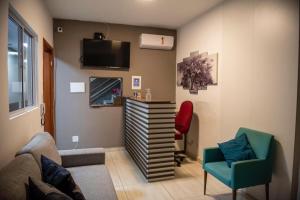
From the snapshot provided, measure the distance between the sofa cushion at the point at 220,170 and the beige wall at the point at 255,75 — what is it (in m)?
0.50

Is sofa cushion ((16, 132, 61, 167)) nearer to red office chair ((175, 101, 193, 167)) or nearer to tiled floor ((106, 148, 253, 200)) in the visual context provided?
tiled floor ((106, 148, 253, 200))

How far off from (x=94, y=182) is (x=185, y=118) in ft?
7.24

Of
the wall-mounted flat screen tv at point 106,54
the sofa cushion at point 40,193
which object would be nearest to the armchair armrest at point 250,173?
the sofa cushion at point 40,193

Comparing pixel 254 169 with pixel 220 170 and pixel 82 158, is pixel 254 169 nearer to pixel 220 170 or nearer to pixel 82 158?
pixel 220 170

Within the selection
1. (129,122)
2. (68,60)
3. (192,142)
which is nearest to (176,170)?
(192,142)

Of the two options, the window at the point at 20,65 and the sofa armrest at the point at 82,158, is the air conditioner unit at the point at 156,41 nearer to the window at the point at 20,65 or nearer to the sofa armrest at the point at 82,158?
the window at the point at 20,65

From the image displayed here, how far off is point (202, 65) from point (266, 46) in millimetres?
1408

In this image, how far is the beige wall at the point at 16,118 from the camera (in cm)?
169

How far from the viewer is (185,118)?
390 cm

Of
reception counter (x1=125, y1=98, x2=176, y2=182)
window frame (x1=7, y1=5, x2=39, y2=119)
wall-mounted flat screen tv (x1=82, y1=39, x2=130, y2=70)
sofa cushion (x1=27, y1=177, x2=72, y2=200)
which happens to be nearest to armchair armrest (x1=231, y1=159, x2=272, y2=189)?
reception counter (x1=125, y1=98, x2=176, y2=182)

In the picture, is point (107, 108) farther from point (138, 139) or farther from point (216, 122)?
point (216, 122)

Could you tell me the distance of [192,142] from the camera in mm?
4242

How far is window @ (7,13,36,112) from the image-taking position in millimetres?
2129

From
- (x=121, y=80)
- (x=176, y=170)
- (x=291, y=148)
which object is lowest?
(x=176, y=170)
